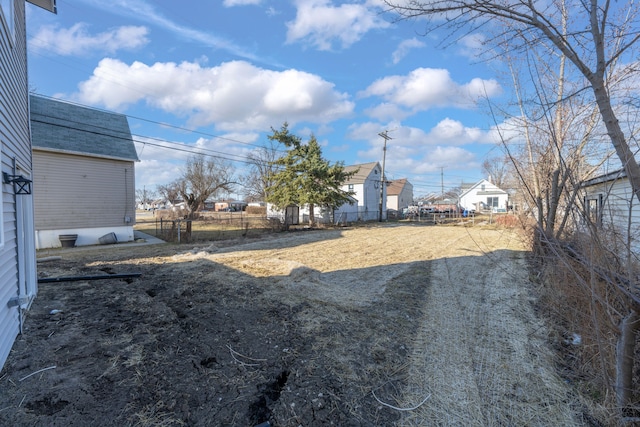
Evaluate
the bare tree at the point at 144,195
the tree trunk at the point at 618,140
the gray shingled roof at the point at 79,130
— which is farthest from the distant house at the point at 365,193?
the bare tree at the point at 144,195

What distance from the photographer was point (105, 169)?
503 inches

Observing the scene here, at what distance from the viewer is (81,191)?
1212 centimetres

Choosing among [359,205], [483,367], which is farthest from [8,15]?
[359,205]

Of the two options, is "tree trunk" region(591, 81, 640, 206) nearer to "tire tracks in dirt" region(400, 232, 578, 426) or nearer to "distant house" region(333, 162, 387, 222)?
"tire tracks in dirt" region(400, 232, 578, 426)

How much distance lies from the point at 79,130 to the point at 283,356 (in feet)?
46.2

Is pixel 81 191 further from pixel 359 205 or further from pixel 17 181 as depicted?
pixel 359 205

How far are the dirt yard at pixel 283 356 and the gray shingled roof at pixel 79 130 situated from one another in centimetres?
867

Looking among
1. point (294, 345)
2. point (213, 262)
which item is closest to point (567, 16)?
point (294, 345)

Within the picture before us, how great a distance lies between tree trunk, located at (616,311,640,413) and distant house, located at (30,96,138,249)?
15142mm

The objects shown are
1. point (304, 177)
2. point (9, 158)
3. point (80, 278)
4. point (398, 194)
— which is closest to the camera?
point (9, 158)

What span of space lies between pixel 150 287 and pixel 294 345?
364 centimetres

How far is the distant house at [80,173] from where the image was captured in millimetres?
11250

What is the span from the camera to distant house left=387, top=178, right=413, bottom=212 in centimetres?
4428

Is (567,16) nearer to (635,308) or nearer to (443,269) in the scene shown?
(635,308)
